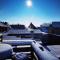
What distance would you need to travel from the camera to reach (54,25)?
94.8 feet

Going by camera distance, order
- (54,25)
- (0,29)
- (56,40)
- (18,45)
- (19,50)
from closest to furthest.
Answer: (19,50), (18,45), (56,40), (0,29), (54,25)

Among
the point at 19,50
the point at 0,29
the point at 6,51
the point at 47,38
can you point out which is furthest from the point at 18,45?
the point at 0,29

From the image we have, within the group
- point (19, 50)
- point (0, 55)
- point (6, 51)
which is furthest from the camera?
point (19, 50)

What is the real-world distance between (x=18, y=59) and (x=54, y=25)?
25.9 meters

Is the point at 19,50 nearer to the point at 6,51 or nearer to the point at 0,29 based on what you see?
the point at 6,51

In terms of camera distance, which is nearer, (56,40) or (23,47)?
(23,47)

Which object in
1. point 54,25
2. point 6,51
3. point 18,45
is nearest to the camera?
point 6,51

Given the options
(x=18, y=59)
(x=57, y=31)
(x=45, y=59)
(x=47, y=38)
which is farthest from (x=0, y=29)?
(x=45, y=59)

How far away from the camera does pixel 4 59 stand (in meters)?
2.95

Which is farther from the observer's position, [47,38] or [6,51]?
[47,38]

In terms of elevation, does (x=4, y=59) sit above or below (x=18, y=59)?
above

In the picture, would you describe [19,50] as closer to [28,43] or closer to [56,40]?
[28,43]

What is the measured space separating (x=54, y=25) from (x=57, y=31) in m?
2.41

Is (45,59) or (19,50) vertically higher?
(45,59)
